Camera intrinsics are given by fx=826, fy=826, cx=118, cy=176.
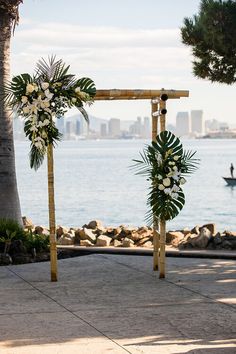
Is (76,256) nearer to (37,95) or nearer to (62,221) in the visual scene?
(37,95)

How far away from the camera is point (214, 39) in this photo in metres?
14.6

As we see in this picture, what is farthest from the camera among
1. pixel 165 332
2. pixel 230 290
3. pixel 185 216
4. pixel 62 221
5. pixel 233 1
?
pixel 185 216

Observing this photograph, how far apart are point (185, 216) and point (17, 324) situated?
41858mm

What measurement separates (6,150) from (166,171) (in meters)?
3.98

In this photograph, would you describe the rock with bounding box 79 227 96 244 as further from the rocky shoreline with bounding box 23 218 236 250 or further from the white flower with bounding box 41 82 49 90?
the white flower with bounding box 41 82 49 90

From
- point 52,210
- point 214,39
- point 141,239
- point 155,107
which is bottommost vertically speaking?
point 141,239

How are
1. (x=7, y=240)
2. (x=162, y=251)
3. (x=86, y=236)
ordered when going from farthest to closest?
(x=86, y=236) < (x=7, y=240) < (x=162, y=251)

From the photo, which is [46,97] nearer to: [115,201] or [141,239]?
[141,239]

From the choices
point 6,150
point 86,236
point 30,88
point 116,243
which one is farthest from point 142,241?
point 30,88

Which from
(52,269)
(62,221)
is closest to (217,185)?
(62,221)

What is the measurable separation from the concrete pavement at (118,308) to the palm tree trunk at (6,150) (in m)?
2.11

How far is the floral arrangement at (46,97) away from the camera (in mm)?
9664

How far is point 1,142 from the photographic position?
13047mm

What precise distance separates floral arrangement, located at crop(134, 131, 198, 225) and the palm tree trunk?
369 centimetres
